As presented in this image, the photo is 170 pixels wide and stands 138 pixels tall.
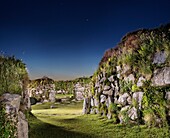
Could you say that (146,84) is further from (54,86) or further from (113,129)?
(54,86)

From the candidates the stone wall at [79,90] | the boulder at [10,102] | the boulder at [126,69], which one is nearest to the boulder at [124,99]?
the boulder at [126,69]

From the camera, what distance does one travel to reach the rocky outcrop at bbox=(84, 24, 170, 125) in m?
10.7

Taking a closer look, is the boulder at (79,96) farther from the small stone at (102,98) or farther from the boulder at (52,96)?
the small stone at (102,98)

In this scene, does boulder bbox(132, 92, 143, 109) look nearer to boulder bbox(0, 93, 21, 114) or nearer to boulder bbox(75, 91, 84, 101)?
boulder bbox(0, 93, 21, 114)

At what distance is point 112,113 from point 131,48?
4568mm

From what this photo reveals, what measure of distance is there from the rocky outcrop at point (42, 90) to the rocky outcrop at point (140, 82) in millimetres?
21814

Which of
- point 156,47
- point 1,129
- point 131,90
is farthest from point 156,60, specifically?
point 1,129

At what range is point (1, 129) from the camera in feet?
21.9

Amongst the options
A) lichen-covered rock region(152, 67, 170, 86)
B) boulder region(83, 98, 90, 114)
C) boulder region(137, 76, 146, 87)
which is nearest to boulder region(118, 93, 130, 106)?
boulder region(137, 76, 146, 87)

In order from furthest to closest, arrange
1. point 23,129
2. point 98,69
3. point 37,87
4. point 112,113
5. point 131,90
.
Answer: point 37,87
point 98,69
point 112,113
point 131,90
point 23,129

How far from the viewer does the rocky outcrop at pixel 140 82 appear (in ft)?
35.2

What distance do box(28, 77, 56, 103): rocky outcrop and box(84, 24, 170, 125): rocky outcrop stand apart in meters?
21.8

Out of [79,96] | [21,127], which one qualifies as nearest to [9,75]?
[21,127]

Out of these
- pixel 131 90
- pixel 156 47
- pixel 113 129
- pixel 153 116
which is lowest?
pixel 113 129
